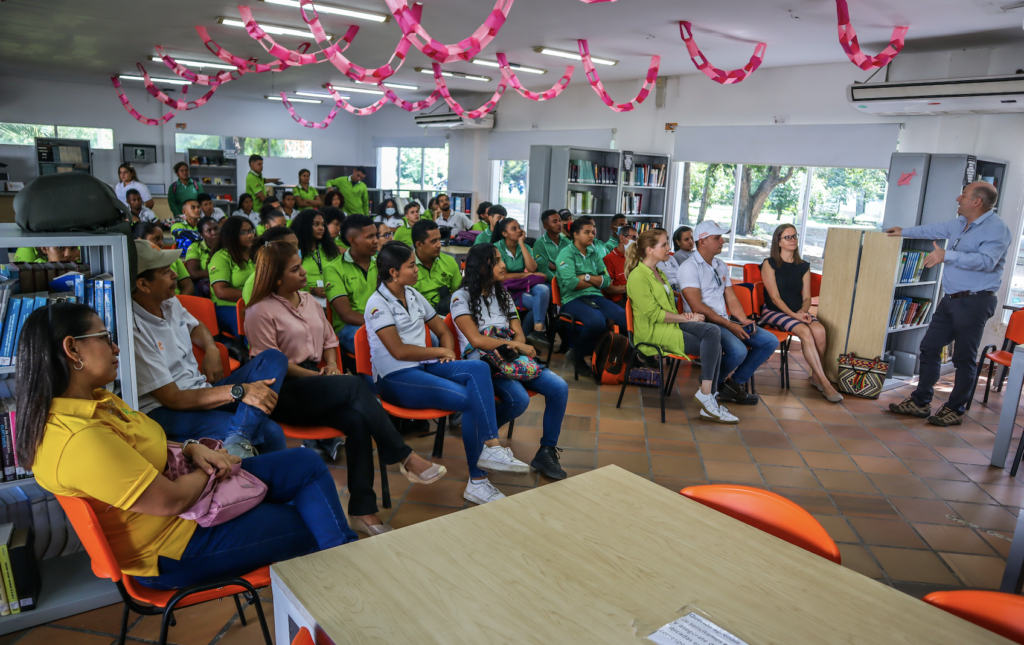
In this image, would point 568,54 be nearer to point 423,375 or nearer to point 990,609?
point 423,375

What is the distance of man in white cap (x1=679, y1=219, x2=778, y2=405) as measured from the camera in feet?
15.9

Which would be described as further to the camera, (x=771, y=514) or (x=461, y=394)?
(x=461, y=394)

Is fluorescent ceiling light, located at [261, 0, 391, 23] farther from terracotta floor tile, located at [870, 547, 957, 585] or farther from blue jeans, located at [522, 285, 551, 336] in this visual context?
terracotta floor tile, located at [870, 547, 957, 585]

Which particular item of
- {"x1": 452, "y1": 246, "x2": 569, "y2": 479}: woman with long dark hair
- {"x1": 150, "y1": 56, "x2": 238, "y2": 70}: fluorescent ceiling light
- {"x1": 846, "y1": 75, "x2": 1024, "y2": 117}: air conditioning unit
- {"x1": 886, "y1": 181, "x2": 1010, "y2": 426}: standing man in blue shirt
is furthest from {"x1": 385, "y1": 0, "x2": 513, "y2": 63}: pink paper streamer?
{"x1": 150, "y1": 56, "x2": 238, "y2": 70}: fluorescent ceiling light

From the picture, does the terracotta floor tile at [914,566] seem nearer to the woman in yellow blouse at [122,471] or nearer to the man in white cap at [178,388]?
the woman in yellow blouse at [122,471]

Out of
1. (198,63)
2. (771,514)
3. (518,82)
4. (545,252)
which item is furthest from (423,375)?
(198,63)

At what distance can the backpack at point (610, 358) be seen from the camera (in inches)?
204

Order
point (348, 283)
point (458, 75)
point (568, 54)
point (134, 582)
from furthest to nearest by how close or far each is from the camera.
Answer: point (458, 75), point (568, 54), point (348, 283), point (134, 582)

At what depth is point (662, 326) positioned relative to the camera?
4.59 metres

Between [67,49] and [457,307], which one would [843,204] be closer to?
[457,307]

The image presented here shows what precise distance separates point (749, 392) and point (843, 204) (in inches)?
167

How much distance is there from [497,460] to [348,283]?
167cm

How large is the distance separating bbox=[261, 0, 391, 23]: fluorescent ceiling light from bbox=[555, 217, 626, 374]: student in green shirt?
110 inches

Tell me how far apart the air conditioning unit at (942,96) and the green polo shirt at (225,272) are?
5907 mm
